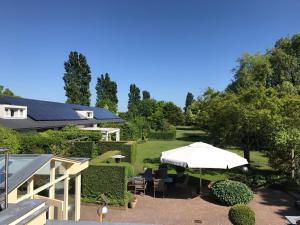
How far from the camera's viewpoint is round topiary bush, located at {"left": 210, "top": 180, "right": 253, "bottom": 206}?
1390 cm

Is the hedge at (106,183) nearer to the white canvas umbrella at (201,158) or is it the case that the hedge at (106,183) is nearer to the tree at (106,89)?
the white canvas umbrella at (201,158)

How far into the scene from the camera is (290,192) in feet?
53.3

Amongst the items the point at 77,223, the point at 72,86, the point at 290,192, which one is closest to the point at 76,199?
the point at 77,223

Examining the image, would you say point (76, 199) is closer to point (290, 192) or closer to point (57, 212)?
point (57, 212)

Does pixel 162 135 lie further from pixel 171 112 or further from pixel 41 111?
pixel 171 112

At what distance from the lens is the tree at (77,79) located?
2356 inches

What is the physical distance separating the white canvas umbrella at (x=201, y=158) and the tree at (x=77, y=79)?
153ft

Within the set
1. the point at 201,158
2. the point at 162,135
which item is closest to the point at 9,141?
the point at 201,158

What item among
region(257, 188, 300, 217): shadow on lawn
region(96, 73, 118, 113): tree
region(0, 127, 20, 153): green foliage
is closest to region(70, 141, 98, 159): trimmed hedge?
region(0, 127, 20, 153): green foliage

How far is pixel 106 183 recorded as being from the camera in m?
14.1

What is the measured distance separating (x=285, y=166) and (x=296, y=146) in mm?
1629

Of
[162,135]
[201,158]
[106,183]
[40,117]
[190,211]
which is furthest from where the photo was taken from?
[162,135]

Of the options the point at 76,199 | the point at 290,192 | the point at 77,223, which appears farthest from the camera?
the point at 290,192

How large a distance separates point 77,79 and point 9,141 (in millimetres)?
42758
